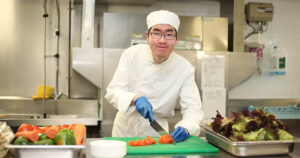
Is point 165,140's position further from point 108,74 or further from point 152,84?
point 108,74

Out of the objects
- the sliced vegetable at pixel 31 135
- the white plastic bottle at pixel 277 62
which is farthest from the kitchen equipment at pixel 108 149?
the white plastic bottle at pixel 277 62

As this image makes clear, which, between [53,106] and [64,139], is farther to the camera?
[53,106]

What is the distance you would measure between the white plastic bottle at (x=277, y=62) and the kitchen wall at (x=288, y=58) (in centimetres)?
8

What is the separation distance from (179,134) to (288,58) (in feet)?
10.1

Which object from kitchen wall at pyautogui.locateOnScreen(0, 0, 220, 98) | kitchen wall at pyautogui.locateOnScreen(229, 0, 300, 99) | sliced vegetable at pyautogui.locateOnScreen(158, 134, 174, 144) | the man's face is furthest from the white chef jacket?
kitchen wall at pyautogui.locateOnScreen(229, 0, 300, 99)

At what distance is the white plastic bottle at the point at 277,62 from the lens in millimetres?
4047

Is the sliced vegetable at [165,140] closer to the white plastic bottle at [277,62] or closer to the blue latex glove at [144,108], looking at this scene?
the blue latex glove at [144,108]

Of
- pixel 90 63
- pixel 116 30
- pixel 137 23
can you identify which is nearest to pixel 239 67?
pixel 137 23

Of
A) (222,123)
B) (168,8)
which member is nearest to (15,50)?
(168,8)

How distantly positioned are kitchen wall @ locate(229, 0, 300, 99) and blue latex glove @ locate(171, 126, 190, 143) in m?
2.52

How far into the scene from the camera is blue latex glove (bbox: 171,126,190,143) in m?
1.75

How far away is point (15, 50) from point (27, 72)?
300mm

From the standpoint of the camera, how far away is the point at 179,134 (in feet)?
5.78

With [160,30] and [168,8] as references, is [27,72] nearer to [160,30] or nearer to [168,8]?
[168,8]
